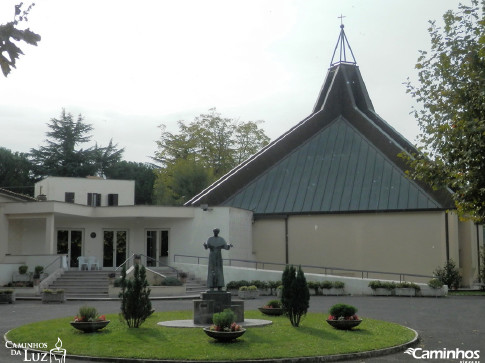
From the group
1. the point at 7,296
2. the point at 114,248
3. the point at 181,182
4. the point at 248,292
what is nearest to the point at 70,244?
the point at 114,248

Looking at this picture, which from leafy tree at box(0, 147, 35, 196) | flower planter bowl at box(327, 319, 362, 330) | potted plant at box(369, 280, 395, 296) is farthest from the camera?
leafy tree at box(0, 147, 35, 196)

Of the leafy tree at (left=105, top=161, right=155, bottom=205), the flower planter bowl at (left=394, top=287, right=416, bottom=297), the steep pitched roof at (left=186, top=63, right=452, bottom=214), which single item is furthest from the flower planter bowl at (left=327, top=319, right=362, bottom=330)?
the leafy tree at (left=105, top=161, right=155, bottom=205)

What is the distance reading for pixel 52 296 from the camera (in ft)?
78.2

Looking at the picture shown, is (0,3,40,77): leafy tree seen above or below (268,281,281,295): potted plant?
above

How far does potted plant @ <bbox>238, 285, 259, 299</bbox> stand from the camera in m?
25.7

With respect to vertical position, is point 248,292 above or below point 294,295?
below

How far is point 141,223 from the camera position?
34938mm

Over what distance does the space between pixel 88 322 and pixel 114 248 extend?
2078 centimetres

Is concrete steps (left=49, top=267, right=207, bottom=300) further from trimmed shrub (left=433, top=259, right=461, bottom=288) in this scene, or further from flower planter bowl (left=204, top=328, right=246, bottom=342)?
flower planter bowl (left=204, top=328, right=246, bottom=342)

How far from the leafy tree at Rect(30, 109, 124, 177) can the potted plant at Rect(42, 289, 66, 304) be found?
3394 cm

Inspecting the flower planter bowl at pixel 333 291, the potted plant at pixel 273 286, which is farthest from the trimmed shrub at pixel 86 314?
the flower planter bowl at pixel 333 291

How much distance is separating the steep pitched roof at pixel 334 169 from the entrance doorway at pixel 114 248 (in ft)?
15.3

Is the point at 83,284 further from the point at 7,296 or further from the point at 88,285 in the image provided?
the point at 7,296

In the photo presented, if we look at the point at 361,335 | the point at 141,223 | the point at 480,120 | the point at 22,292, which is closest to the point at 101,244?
the point at 141,223
